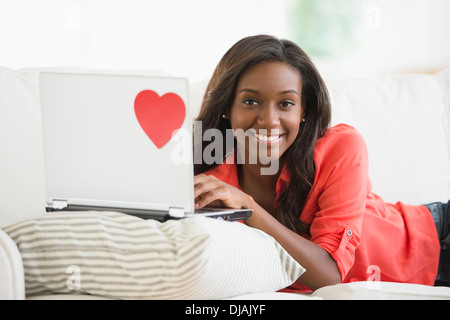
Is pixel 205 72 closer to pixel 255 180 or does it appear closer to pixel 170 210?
pixel 255 180

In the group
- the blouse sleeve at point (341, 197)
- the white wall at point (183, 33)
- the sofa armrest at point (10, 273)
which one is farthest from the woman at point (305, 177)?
the white wall at point (183, 33)

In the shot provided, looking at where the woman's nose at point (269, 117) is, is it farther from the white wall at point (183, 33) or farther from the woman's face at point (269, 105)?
the white wall at point (183, 33)

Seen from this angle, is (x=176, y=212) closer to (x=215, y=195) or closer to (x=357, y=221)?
(x=215, y=195)

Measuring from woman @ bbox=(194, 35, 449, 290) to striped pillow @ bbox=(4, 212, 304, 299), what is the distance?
0.28 m

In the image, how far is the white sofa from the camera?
4.80 ft

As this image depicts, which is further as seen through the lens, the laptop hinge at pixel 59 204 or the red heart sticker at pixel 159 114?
the laptop hinge at pixel 59 204

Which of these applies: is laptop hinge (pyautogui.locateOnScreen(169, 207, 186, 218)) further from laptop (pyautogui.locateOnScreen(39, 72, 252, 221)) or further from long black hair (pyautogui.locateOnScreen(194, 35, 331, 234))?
long black hair (pyautogui.locateOnScreen(194, 35, 331, 234))

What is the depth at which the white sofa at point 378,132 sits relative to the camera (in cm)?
146

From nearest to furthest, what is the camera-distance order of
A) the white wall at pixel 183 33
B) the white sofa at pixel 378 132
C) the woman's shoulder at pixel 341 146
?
the woman's shoulder at pixel 341 146 < the white sofa at pixel 378 132 < the white wall at pixel 183 33

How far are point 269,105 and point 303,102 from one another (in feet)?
0.54

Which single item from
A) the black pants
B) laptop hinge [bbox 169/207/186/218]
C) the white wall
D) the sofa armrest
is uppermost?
the white wall

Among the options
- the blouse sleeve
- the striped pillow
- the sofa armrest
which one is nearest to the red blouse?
the blouse sleeve

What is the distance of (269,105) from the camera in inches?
52.1

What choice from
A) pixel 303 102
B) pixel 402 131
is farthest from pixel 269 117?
pixel 402 131
